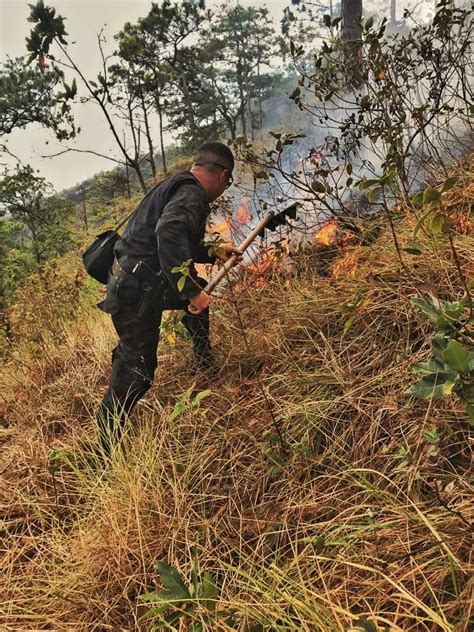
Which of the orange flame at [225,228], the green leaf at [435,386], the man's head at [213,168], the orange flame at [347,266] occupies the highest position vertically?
the man's head at [213,168]

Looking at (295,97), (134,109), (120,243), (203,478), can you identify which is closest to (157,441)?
(203,478)

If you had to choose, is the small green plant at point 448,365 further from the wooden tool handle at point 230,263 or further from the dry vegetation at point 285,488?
the wooden tool handle at point 230,263

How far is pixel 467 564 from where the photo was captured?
1.16 m

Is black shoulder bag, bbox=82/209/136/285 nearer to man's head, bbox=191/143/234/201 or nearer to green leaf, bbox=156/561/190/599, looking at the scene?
man's head, bbox=191/143/234/201

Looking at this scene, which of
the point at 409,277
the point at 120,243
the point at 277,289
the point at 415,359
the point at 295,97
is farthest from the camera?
the point at 277,289

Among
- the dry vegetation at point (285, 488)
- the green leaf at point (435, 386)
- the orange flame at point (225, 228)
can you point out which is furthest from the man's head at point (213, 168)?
the green leaf at point (435, 386)

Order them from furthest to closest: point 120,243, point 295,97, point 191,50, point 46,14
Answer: point 191,50, point 46,14, point 295,97, point 120,243

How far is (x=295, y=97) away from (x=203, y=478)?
8.07 feet

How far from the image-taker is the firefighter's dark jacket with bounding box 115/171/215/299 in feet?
7.13

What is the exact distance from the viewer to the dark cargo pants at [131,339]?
97.0 inches

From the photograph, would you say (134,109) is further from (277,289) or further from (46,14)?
(277,289)

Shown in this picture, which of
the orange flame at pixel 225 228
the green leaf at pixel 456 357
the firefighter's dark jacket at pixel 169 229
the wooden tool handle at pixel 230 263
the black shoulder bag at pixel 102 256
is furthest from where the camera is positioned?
the orange flame at pixel 225 228

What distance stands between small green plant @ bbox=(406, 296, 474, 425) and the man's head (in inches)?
63.8

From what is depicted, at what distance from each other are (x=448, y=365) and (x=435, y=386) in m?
0.07
